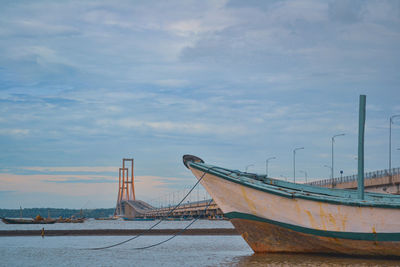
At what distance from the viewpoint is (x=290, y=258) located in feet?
69.9

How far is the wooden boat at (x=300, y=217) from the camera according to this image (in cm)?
1975

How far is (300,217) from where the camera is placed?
Result: 20562 millimetres

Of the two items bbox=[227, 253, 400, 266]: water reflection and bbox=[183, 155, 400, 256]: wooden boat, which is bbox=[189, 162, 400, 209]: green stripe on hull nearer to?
bbox=[183, 155, 400, 256]: wooden boat

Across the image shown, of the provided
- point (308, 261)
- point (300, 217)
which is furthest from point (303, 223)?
point (308, 261)

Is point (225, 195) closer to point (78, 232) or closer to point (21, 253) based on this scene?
point (21, 253)

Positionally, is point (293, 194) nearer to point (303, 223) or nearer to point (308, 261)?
point (303, 223)

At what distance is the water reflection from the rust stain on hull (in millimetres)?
269

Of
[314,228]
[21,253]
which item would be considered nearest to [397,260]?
[314,228]

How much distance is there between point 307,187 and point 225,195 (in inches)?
181

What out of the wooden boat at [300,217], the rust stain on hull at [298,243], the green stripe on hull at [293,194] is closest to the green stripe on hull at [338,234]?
the wooden boat at [300,217]

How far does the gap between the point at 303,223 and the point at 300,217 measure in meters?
0.25

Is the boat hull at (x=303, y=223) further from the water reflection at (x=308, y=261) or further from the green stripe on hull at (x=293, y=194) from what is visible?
the water reflection at (x=308, y=261)

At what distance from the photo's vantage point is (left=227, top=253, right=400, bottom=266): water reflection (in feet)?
65.4

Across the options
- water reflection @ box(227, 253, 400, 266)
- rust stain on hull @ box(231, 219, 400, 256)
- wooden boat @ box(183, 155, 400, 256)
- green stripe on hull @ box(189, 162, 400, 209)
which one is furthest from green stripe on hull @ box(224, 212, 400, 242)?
green stripe on hull @ box(189, 162, 400, 209)
